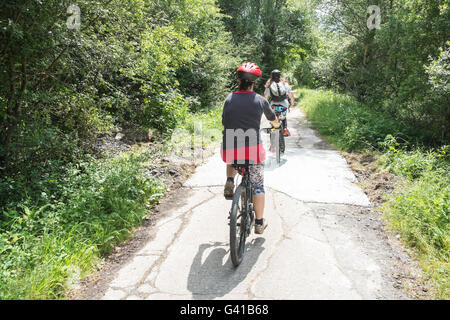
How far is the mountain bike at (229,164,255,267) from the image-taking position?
3.09 metres

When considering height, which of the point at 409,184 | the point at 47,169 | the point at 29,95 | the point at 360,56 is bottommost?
the point at 409,184

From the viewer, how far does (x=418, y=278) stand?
319 centimetres

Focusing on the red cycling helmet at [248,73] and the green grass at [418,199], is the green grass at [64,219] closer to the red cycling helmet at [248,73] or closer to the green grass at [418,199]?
the red cycling helmet at [248,73]

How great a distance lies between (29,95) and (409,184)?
20.4ft

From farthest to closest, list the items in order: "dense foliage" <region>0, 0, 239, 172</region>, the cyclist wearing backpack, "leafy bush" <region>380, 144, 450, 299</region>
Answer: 1. the cyclist wearing backpack
2. "dense foliage" <region>0, 0, 239, 172</region>
3. "leafy bush" <region>380, 144, 450, 299</region>

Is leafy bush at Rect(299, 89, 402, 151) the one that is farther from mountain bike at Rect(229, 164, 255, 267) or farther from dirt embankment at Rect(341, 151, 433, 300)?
mountain bike at Rect(229, 164, 255, 267)

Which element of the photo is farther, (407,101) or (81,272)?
(407,101)

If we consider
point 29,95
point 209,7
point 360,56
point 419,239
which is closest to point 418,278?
point 419,239

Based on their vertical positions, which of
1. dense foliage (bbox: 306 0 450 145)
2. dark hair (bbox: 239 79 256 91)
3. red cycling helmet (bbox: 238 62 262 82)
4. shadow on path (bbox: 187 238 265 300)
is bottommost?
shadow on path (bbox: 187 238 265 300)

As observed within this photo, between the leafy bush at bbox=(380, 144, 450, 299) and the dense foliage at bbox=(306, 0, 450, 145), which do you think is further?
the dense foliage at bbox=(306, 0, 450, 145)

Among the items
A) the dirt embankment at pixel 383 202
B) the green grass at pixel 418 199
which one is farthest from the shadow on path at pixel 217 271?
the green grass at pixel 418 199

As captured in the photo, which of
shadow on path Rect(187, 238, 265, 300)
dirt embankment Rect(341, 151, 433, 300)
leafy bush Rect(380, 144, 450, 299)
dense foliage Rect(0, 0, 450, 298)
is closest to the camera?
shadow on path Rect(187, 238, 265, 300)

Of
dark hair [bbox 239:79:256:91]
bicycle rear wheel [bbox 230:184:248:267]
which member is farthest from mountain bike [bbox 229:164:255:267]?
dark hair [bbox 239:79:256:91]
